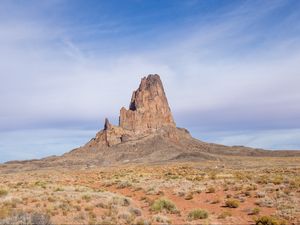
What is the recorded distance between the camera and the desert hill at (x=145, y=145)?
458ft

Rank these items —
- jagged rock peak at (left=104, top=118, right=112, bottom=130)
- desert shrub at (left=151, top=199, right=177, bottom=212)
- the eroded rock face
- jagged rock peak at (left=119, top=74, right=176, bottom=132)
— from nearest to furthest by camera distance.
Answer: desert shrub at (left=151, top=199, right=177, bottom=212)
the eroded rock face
jagged rock peak at (left=104, top=118, right=112, bottom=130)
jagged rock peak at (left=119, top=74, right=176, bottom=132)

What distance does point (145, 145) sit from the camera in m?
157

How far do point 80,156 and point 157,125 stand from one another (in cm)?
4615

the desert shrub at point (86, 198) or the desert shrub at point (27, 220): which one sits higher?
the desert shrub at point (86, 198)

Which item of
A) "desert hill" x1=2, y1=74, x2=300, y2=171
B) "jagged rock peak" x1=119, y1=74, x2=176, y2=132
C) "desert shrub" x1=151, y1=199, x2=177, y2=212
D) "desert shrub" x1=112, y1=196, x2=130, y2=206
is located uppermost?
"jagged rock peak" x1=119, y1=74, x2=176, y2=132

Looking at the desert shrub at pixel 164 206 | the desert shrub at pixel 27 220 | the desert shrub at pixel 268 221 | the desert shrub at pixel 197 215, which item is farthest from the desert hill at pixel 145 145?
the desert shrub at pixel 27 220

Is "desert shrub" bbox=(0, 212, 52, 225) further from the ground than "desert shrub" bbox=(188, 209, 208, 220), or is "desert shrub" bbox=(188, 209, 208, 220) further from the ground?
"desert shrub" bbox=(0, 212, 52, 225)

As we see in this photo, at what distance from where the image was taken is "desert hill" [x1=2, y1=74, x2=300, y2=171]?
140 metres

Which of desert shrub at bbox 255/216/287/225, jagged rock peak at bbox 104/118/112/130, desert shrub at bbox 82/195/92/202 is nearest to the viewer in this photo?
desert shrub at bbox 255/216/287/225

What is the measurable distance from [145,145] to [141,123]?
30.4 meters

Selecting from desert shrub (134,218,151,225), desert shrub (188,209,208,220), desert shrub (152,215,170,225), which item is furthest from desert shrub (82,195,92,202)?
desert shrub (188,209,208,220)

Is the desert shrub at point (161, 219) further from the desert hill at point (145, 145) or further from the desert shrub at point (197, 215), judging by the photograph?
the desert hill at point (145, 145)

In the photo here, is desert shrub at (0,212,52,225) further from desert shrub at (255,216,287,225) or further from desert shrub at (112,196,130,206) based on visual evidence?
desert shrub at (255,216,287,225)

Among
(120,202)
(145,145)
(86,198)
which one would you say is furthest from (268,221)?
(145,145)
